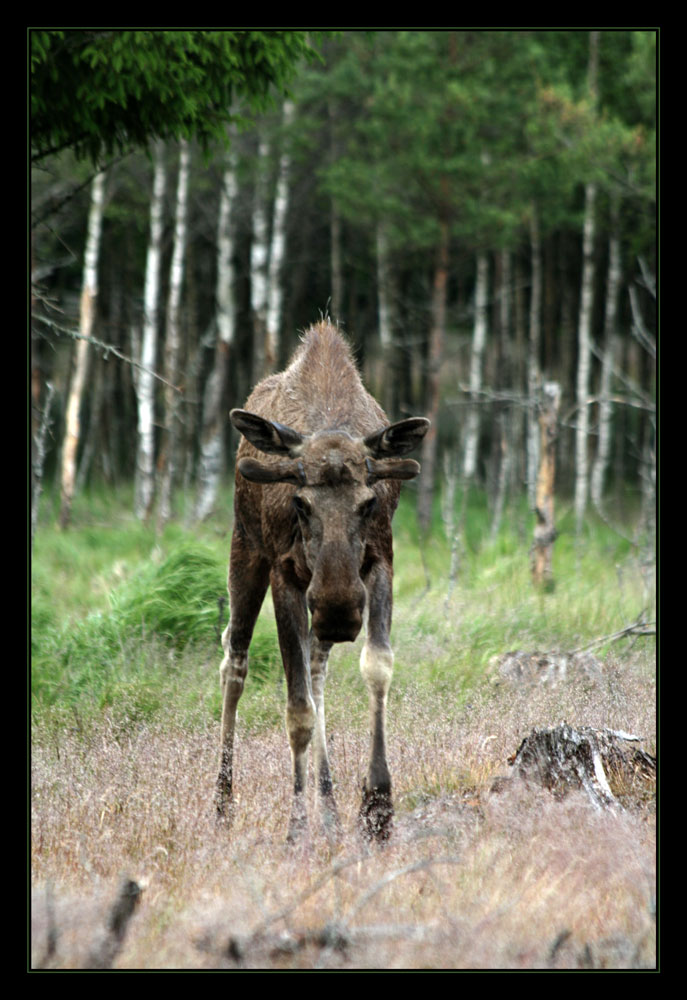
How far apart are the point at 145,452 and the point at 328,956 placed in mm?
15300

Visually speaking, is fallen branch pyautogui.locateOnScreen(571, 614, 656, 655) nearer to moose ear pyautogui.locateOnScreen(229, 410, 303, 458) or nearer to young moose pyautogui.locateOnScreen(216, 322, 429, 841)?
young moose pyautogui.locateOnScreen(216, 322, 429, 841)

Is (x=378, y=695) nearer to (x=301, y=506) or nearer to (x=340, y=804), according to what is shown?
(x=340, y=804)

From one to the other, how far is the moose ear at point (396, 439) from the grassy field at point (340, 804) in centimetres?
175

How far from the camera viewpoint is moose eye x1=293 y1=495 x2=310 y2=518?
4.86 m

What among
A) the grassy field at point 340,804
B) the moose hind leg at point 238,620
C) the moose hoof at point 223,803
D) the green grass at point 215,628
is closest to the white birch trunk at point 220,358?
the green grass at point 215,628

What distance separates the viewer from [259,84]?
7504mm

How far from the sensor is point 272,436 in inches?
200

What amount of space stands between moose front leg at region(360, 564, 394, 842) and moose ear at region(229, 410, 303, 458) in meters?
0.83

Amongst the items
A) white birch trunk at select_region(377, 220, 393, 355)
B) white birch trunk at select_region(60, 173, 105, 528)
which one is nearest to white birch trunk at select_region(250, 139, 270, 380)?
white birch trunk at select_region(377, 220, 393, 355)

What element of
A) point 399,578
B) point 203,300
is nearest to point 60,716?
point 399,578

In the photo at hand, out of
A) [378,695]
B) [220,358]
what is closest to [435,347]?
→ [220,358]

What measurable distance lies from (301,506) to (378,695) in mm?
1102

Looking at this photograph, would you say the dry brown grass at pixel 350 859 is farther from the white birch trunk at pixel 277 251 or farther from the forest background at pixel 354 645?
the white birch trunk at pixel 277 251
